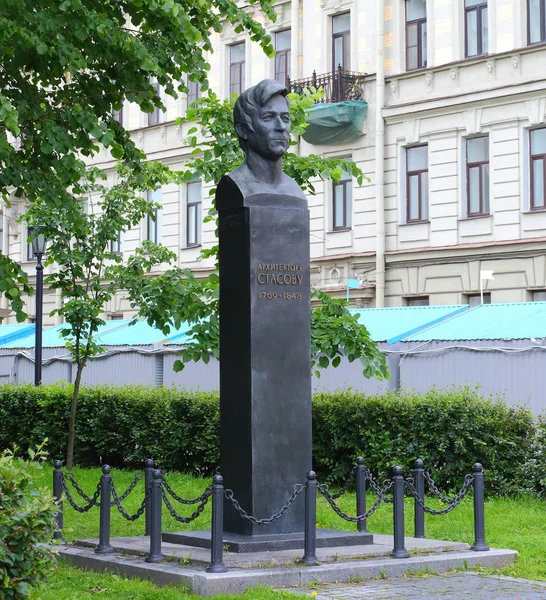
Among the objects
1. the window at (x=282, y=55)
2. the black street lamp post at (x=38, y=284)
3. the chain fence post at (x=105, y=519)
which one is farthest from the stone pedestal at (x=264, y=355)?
the window at (x=282, y=55)

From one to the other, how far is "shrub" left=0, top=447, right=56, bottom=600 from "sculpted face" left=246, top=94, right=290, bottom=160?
207 inches

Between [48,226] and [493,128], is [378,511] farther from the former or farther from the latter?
[493,128]

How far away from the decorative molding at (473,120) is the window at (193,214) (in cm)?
966

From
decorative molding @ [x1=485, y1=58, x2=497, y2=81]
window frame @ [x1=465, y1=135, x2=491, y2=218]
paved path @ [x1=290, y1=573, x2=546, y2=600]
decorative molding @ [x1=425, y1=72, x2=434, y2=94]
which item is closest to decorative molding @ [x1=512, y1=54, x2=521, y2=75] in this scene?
decorative molding @ [x1=485, y1=58, x2=497, y2=81]

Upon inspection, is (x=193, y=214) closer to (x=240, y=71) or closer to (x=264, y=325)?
(x=240, y=71)

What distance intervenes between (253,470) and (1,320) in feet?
108

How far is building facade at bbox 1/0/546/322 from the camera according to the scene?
27391 millimetres

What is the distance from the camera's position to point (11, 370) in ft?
104

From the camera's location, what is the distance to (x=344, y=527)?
14.2 metres

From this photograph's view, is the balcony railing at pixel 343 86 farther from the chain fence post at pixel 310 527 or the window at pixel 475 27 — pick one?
the chain fence post at pixel 310 527

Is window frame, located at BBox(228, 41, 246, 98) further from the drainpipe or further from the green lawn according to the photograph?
the green lawn

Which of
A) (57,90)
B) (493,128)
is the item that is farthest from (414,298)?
(57,90)

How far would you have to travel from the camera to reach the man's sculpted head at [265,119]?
39.5 ft

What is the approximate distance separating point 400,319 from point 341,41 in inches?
430
